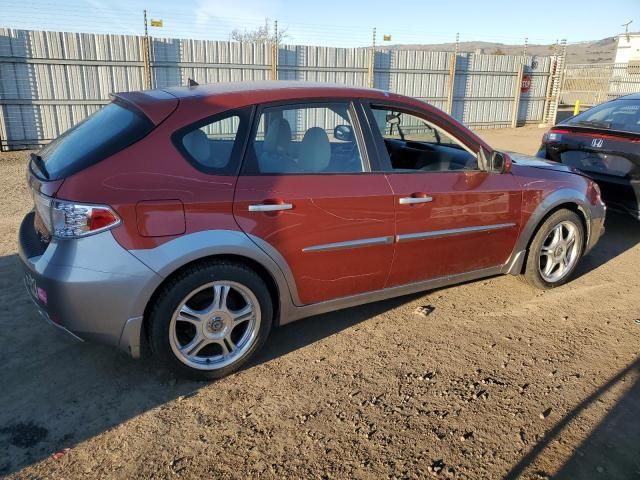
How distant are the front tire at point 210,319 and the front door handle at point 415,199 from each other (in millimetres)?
1093

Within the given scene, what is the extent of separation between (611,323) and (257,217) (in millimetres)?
2913

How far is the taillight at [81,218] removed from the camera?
2.67 m

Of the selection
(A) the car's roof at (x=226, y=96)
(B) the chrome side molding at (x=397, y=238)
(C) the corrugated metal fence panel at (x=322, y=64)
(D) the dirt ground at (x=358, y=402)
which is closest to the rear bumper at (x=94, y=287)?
(D) the dirt ground at (x=358, y=402)

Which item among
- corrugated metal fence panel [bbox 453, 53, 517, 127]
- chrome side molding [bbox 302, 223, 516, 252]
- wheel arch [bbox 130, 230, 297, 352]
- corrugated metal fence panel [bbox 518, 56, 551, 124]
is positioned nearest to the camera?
wheel arch [bbox 130, 230, 297, 352]

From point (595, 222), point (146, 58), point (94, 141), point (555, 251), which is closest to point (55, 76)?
point (146, 58)

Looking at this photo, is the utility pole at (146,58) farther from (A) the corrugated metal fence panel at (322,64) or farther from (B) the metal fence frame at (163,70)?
(A) the corrugated metal fence panel at (322,64)

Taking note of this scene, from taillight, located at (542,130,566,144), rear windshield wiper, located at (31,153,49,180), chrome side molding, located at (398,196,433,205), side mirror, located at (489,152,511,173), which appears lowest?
chrome side molding, located at (398,196,433,205)

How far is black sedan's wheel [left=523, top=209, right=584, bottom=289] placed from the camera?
14.5 feet

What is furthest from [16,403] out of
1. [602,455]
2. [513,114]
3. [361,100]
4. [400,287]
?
[513,114]

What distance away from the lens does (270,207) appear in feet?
10.0

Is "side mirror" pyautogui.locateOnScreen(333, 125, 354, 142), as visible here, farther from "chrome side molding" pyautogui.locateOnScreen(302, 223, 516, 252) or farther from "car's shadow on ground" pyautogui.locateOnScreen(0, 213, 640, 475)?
"car's shadow on ground" pyautogui.locateOnScreen(0, 213, 640, 475)

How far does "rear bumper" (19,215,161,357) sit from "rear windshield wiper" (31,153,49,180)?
44 centimetres

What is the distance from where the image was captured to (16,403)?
115 inches

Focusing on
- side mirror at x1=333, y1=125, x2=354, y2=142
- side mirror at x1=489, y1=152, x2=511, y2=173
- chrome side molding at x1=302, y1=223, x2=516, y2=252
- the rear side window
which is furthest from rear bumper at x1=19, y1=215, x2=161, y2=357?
side mirror at x1=489, y1=152, x2=511, y2=173
